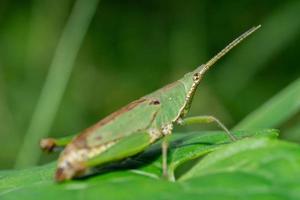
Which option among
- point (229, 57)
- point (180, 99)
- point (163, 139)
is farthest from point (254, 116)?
point (229, 57)

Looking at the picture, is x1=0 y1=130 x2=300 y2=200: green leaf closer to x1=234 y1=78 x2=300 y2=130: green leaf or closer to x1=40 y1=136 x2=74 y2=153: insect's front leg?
x1=40 y1=136 x2=74 y2=153: insect's front leg

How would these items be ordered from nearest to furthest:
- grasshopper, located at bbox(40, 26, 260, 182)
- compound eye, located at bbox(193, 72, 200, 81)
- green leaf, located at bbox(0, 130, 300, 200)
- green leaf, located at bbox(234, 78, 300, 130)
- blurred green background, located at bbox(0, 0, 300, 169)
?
green leaf, located at bbox(0, 130, 300, 200)
grasshopper, located at bbox(40, 26, 260, 182)
compound eye, located at bbox(193, 72, 200, 81)
green leaf, located at bbox(234, 78, 300, 130)
blurred green background, located at bbox(0, 0, 300, 169)

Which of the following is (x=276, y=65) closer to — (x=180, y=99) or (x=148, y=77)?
(x=148, y=77)

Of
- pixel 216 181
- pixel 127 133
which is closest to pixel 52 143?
pixel 127 133

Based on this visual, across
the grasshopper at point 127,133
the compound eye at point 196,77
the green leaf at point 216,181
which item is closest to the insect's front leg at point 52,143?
the grasshopper at point 127,133

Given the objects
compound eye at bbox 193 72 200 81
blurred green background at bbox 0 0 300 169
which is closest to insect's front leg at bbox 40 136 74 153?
compound eye at bbox 193 72 200 81

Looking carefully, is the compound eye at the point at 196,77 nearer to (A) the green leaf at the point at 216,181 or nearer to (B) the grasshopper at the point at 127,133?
(B) the grasshopper at the point at 127,133

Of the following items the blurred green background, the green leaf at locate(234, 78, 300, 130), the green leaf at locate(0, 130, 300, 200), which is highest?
the blurred green background

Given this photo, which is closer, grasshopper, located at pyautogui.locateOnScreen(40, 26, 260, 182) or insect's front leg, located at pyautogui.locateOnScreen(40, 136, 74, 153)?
grasshopper, located at pyautogui.locateOnScreen(40, 26, 260, 182)
